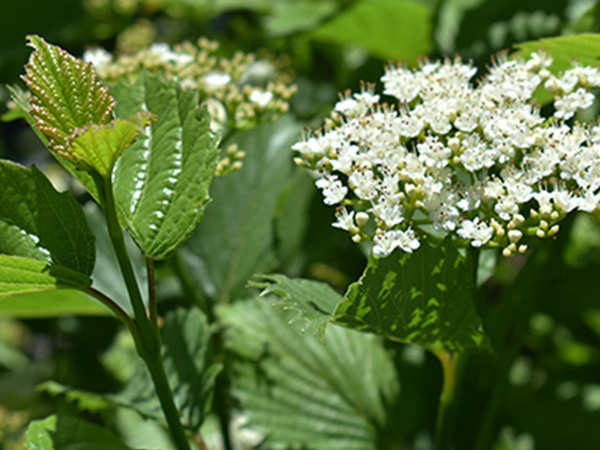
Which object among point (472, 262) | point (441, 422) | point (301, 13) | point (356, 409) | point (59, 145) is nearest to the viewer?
point (59, 145)

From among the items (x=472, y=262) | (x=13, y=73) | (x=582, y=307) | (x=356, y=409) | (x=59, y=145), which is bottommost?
(x=356, y=409)

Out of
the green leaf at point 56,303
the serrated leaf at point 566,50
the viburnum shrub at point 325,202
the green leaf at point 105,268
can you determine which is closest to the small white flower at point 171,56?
the viburnum shrub at point 325,202

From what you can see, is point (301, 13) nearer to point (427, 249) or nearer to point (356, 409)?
point (356, 409)

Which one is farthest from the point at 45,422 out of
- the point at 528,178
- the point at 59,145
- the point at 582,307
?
the point at 582,307

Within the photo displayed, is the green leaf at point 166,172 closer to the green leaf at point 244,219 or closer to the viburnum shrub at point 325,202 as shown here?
the viburnum shrub at point 325,202

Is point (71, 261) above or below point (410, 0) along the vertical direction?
below

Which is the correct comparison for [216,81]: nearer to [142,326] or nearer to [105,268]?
[105,268]

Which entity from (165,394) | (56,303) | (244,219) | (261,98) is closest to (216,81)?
(261,98)
